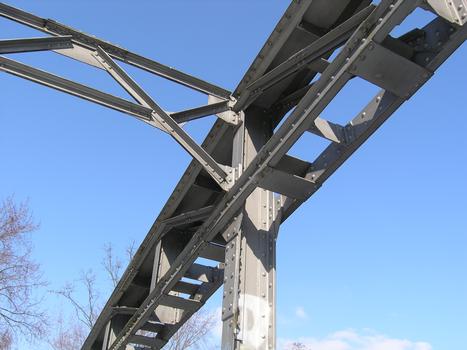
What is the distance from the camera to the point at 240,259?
4.71m

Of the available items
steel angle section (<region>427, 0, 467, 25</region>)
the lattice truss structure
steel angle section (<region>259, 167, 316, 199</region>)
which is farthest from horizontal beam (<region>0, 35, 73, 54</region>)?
steel angle section (<region>427, 0, 467, 25</region>)

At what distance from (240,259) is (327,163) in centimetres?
123

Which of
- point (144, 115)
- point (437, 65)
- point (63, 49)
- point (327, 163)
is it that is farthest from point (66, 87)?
point (437, 65)

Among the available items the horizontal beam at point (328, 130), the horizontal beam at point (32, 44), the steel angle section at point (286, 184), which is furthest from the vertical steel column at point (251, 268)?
the horizontal beam at point (32, 44)

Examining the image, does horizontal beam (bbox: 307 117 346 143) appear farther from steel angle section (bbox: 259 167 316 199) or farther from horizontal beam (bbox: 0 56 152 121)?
horizontal beam (bbox: 0 56 152 121)

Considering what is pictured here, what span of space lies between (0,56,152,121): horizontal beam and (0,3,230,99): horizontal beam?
311 millimetres

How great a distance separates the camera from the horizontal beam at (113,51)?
5047mm

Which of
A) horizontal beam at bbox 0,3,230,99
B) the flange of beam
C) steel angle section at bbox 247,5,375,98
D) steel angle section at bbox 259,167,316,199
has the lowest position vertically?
steel angle section at bbox 259,167,316,199

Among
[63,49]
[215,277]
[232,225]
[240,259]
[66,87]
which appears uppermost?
[63,49]

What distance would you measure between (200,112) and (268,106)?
0.77 meters

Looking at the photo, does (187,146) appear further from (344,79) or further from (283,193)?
(344,79)

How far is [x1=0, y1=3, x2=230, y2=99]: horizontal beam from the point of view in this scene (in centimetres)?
505

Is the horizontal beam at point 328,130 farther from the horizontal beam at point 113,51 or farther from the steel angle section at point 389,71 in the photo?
the horizontal beam at point 113,51

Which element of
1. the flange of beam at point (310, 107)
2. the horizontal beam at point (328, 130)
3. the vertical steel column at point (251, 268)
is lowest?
the vertical steel column at point (251, 268)
